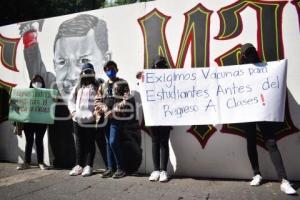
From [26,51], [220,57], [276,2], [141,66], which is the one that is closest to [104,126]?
[141,66]

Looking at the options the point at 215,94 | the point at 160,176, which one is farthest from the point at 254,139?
the point at 160,176

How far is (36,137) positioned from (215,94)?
12.0ft

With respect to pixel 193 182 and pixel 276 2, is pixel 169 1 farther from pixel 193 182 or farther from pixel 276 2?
pixel 193 182

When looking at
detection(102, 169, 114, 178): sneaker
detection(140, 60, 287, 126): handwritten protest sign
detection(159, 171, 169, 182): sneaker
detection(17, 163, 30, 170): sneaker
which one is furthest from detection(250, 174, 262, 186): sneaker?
detection(17, 163, 30, 170): sneaker

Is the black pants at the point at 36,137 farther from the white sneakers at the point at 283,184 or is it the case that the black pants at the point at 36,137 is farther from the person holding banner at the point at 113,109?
the white sneakers at the point at 283,184

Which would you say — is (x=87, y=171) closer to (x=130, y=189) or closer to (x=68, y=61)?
(x=130, y=189)

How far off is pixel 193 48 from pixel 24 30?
392cm

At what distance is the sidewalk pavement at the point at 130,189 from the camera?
4.68 metres

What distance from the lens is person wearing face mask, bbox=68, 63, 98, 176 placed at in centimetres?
610

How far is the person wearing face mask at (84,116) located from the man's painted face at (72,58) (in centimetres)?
53

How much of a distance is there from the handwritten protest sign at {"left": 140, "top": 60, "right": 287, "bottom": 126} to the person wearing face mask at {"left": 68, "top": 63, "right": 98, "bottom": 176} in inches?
40.3

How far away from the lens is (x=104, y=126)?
6.07m

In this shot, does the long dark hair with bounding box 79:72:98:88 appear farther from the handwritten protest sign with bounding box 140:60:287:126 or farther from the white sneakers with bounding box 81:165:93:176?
the white sneakers with bounding box 81:165:93:176

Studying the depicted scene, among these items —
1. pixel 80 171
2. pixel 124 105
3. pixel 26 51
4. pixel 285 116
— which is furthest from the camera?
pixel 26 51
